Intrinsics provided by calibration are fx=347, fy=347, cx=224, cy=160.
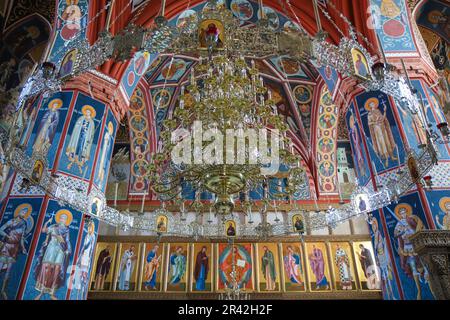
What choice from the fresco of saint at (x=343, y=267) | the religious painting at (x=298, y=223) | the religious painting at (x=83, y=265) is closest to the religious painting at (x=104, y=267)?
the religious painting at (x=83, y=265)

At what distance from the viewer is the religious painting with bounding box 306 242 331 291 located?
1141 cm

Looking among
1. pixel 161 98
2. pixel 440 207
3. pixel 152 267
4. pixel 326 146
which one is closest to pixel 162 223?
pixel 152 267

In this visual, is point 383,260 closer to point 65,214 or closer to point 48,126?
point 65,214

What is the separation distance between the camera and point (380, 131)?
25.7 ft

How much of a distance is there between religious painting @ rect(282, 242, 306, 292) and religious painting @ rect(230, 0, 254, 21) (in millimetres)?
7892

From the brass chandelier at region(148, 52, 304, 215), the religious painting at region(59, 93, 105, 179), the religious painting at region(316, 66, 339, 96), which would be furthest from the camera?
the religious painting at region(316, 66, 339, 96)

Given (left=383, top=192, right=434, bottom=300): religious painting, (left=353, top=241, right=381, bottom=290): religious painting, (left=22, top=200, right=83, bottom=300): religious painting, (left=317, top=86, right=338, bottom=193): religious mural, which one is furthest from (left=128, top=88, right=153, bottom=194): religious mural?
(left=383, top=192, right=434, bottom=300): religious painting

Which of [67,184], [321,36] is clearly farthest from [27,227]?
[321,36]

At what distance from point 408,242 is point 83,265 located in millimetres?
6487

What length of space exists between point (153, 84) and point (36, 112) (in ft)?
19.2

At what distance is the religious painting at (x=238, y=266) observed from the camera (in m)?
11.5

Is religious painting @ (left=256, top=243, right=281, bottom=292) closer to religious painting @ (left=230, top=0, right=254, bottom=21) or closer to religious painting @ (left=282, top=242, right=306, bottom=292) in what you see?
religious painting @ (left=282, top=242, right=306, bottom=292)

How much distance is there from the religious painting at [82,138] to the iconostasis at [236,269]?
506cm

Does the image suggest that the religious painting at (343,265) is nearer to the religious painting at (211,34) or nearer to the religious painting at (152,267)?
the religious painting at (152,267)
